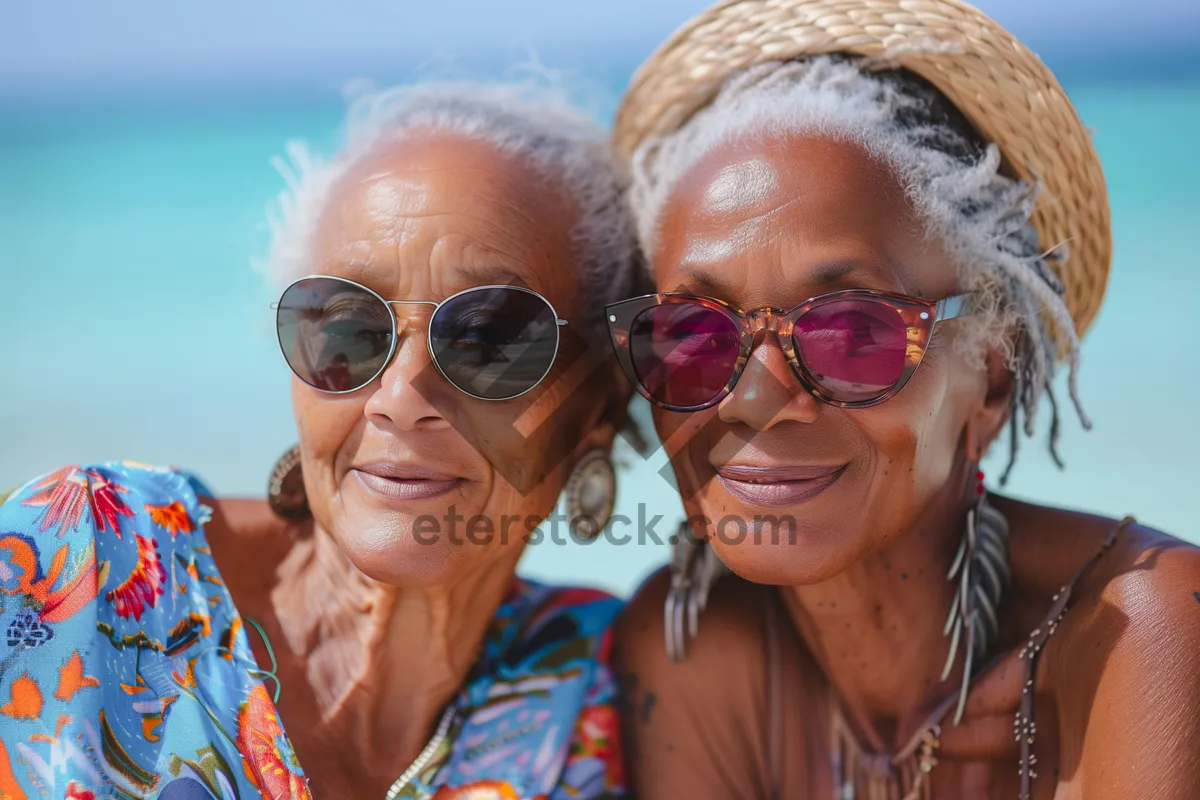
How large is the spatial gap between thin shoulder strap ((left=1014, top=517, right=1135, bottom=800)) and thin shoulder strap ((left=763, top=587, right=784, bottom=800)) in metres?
0.53

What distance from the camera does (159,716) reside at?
2.20m

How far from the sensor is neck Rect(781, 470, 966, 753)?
99.0 inches

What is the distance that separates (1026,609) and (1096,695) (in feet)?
1.22

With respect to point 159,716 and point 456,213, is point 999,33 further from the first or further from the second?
point 159,716

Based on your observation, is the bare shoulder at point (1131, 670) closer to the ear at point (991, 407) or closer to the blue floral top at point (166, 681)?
the ear at point (991, 407)

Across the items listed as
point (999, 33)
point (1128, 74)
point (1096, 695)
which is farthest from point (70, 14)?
point (1096, 695)

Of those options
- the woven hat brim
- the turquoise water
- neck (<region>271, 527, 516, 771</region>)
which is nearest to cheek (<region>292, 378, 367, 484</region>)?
neck (<region>271, 527, 516, 771</region>)

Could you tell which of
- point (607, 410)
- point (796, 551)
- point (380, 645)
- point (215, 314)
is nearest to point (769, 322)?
point (796, 551)

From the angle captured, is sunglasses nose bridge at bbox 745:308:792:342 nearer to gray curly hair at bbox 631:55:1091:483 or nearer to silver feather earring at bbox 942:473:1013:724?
gray curly hair at bbox 631:55:1091:483

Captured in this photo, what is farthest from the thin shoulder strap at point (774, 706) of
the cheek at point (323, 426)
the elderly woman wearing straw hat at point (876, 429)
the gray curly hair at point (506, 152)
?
the cheek at point (323, 426)

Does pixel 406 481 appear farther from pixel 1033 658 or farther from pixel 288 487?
pixel 1033 658

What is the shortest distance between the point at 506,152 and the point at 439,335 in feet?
1.63

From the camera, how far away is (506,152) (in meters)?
2.53

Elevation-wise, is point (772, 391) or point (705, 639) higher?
point (772, 391)
